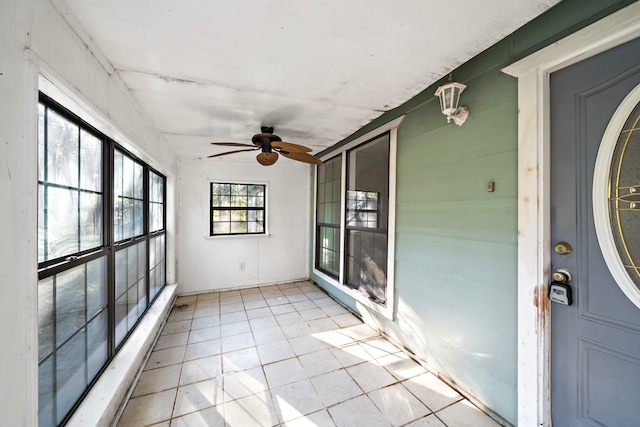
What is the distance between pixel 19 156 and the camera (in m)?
0.86

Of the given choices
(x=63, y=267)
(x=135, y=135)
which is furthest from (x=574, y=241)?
(x=135, y=135)

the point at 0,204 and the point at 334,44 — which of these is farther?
the point at 334,44

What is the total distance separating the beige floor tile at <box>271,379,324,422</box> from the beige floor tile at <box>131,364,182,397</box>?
2.80 ft

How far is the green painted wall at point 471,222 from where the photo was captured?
1.41 metres

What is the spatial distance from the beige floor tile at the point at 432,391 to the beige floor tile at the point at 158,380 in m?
1.89

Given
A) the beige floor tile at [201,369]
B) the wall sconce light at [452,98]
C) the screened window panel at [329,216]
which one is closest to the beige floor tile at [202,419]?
the beige floor tile at [201,369]

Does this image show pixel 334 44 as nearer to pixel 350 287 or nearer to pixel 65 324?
pixel 65 324

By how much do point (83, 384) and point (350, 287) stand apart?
8.69 ft

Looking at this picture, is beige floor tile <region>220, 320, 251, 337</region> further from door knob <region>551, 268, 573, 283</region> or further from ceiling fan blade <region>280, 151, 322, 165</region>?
door knob <region>551, 268, 573, 283</region>

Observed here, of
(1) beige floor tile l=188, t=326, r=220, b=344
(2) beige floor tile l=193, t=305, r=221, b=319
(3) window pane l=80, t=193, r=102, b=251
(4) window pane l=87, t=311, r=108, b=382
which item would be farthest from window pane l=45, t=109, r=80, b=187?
(2) beige floor tile l=193, t=305, r=221, b=319

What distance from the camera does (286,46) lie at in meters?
1.43

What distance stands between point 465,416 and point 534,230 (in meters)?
1.33

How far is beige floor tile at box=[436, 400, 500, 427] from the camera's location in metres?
1.51

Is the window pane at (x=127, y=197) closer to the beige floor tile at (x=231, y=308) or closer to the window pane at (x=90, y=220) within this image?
the window pane at (x=90, y=220)
